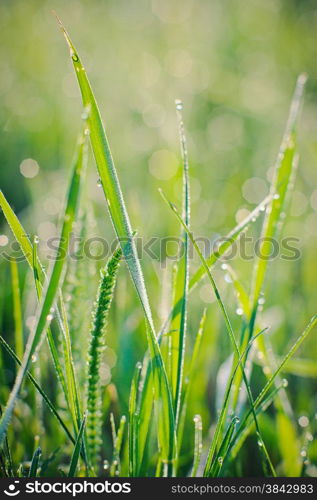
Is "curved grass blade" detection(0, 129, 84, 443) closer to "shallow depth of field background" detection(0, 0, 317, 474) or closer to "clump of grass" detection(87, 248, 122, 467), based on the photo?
"clump of grass" detection(87, 248, 122, 467)

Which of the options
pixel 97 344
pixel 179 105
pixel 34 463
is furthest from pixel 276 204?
pixel 34 463

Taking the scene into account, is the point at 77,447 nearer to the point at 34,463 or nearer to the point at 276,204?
the point at 34,463

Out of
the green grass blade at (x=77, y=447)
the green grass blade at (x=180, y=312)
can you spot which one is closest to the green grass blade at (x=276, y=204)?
the green grass blade at (x=180, y=312)

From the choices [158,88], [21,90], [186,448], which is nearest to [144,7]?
[158,88]

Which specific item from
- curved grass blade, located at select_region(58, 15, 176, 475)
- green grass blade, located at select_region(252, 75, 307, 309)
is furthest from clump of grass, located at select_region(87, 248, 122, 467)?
green grass blade, located at select_region(252, 75, 307, 309)

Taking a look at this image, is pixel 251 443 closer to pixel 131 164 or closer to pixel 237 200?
pixel 237 200

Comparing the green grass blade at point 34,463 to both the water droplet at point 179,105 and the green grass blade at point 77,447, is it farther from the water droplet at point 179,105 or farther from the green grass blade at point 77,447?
the water droplet at point 179,105
